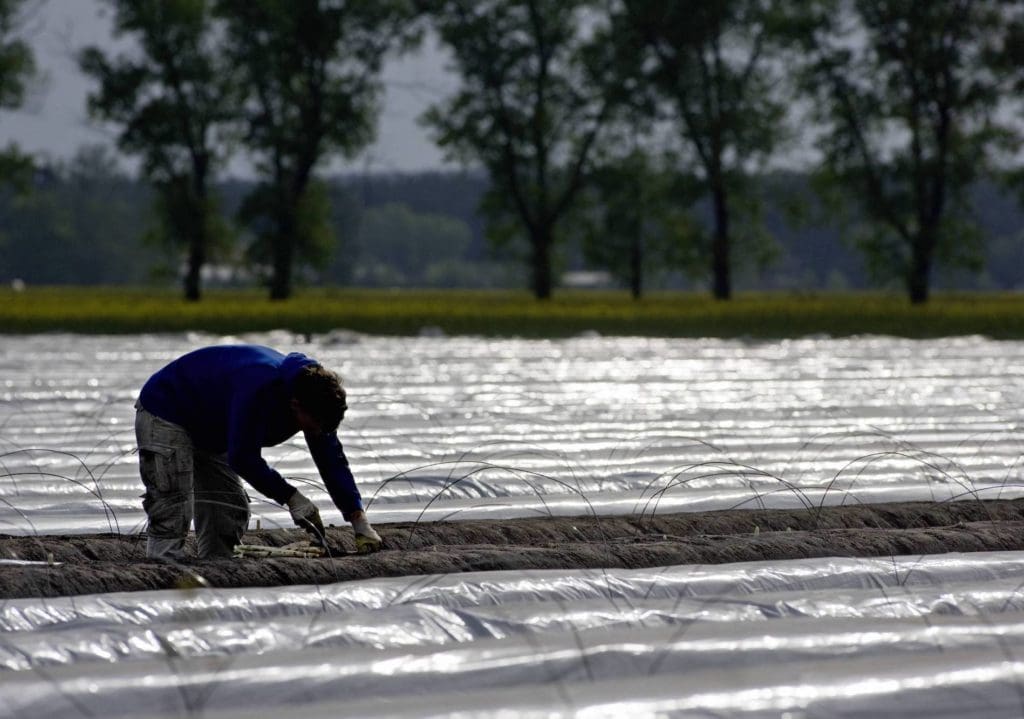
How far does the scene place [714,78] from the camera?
104ft

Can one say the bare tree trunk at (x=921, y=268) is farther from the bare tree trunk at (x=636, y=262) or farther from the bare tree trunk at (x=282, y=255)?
the bare tree trunk at (x=282, y=255)

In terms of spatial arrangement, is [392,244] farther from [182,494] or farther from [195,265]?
[182,494]

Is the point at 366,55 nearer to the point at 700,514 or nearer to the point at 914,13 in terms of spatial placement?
the point at 914,13

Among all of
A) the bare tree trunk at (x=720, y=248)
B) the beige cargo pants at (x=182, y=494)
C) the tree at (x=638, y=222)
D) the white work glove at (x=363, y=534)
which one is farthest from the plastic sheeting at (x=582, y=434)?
the tree at (x=638, y=222)

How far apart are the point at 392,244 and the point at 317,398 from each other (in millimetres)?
106555

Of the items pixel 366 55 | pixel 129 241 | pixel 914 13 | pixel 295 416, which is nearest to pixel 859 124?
pixel 914 13

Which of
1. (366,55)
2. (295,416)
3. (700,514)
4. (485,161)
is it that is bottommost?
(700,514)

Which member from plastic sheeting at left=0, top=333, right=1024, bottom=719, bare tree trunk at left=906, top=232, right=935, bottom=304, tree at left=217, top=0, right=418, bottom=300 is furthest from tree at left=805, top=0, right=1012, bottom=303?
plastic sheeting at left=0, top=333, right=1024, bottom=719

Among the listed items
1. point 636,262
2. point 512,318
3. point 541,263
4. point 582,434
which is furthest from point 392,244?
point 582,434

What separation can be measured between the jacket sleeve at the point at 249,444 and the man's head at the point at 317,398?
0.15 meters

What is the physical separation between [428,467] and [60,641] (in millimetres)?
3195

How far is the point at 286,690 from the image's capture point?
309cm

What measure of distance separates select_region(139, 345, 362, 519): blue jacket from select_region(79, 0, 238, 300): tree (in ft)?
89.9

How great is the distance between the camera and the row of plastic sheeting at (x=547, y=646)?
10.0 ft
